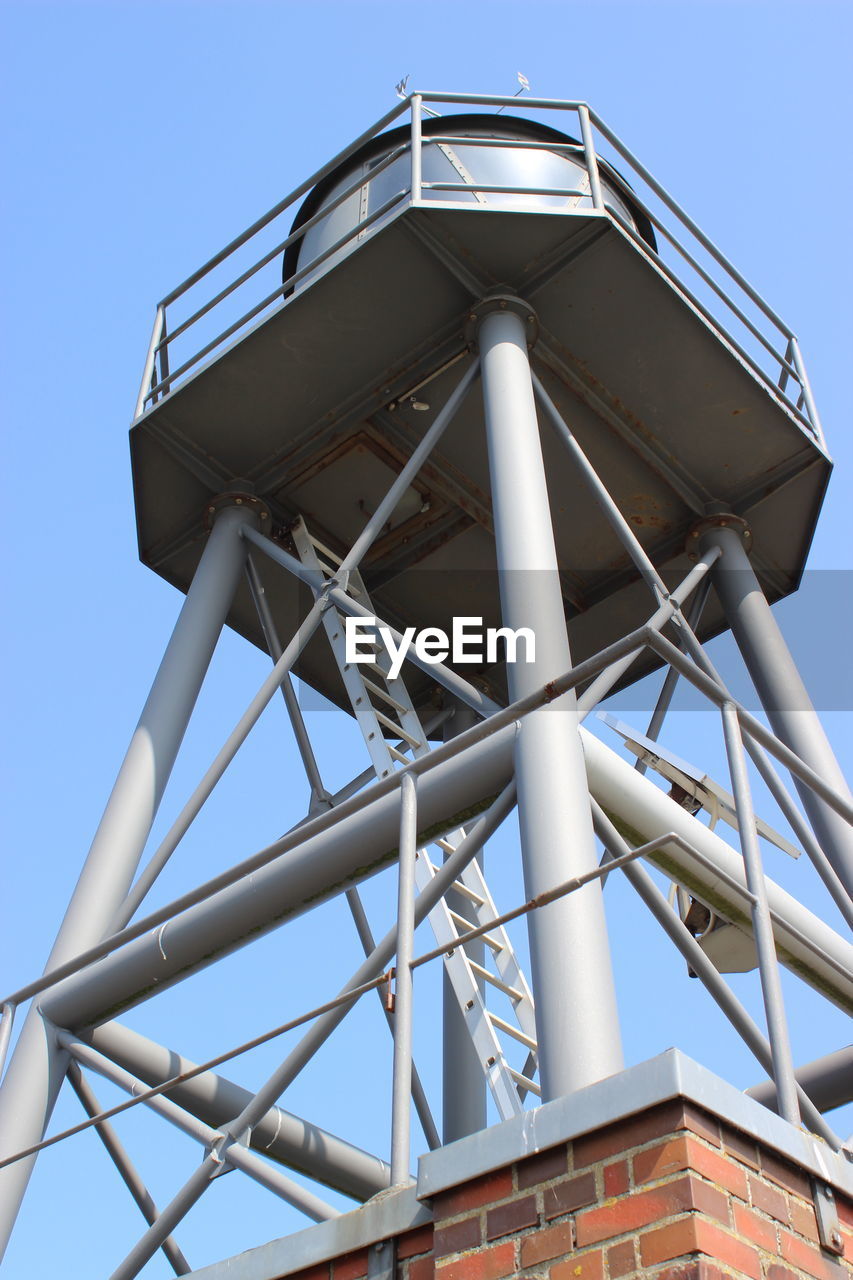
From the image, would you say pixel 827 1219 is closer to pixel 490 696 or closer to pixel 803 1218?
pixel 803 1218

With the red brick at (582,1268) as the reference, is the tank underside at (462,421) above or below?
above

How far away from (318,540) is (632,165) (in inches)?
128

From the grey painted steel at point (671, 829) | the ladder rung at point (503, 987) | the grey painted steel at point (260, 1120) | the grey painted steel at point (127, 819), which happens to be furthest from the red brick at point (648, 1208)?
the ladder rung at point (503, 987)

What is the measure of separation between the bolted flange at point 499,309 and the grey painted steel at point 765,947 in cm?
460

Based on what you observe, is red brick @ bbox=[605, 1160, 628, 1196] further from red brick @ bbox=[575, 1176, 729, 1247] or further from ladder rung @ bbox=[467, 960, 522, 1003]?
ladder rung @ bbox=[467, 960, 522, 1003]

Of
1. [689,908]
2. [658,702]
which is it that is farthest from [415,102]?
[689,908]

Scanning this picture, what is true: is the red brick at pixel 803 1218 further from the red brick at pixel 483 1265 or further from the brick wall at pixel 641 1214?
the red brick at pixel 483 1265

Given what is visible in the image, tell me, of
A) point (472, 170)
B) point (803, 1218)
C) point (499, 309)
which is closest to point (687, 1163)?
point (803, 1218)

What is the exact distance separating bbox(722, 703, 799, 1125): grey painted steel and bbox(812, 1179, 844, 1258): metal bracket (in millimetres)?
172

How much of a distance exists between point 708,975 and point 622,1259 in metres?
1.72

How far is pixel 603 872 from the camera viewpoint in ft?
13.7

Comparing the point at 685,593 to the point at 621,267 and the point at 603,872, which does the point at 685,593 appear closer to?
the point at 621,267

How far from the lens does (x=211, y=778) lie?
8180 millimetres

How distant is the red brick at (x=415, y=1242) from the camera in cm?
371
